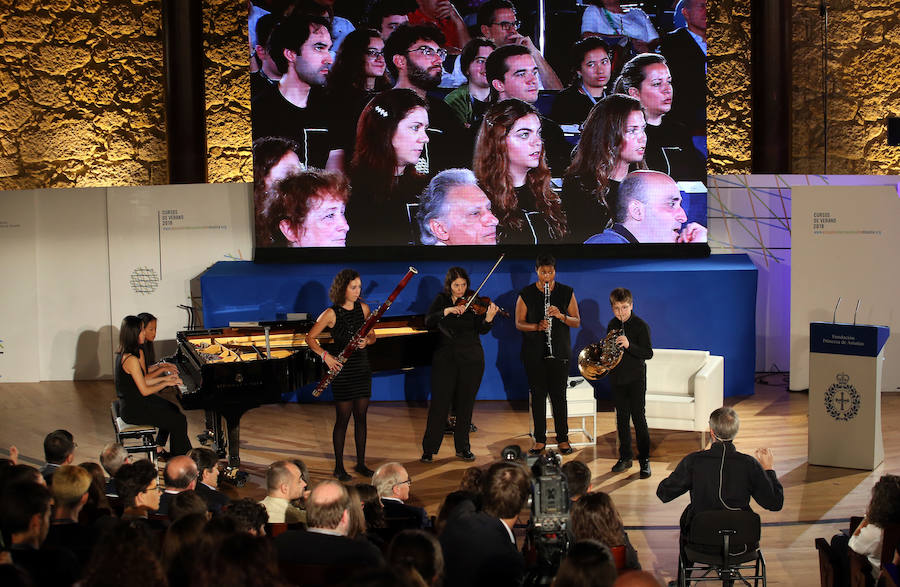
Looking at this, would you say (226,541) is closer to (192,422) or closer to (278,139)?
(192,422)

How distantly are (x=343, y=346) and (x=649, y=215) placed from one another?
425cm

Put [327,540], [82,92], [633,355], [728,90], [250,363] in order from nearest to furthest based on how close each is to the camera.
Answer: [327,540], [250,363], [633,355], [728,90], [82,92]

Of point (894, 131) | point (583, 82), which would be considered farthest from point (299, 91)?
point (894, 131)

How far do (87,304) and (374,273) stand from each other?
3388mm

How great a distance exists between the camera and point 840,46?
1142 cm

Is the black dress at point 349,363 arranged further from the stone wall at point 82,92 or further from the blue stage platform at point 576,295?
the stone wall at point 82,92

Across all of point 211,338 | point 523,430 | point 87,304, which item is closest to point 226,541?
point 211,338

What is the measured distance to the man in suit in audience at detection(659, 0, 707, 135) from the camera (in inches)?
387

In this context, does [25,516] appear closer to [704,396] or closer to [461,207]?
[704,396]

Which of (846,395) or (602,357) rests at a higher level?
(602,357)

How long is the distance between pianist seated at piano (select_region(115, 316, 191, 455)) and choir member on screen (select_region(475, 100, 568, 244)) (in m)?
4.19

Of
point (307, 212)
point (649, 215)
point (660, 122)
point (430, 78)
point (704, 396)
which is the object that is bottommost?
point (704, 396)

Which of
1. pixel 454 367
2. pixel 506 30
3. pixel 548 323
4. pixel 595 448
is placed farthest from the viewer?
pixel 506 30

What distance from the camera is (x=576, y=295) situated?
30.8 feet
